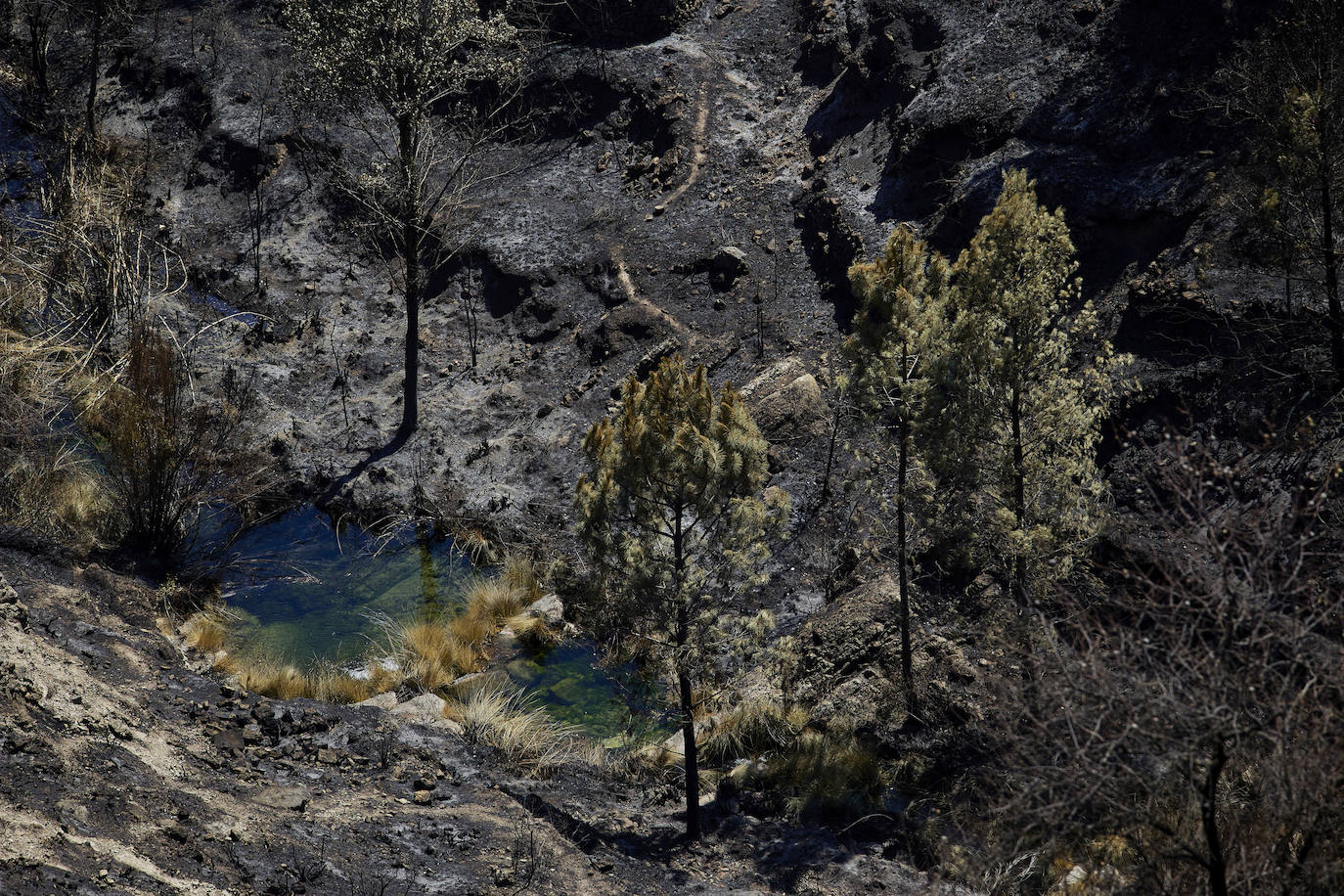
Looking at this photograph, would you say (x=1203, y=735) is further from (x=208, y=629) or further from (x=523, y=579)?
(x=208, y=629)

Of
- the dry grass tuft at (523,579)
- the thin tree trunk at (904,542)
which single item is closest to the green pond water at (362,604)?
the dry grass tuft at (523,579)

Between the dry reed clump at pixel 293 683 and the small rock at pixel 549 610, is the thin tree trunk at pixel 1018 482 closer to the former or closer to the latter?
the small rock at pixel 549 610

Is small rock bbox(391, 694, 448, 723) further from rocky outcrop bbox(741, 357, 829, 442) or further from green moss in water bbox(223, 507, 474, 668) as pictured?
rocky outcrop bbox(741, 357, 829, 442)

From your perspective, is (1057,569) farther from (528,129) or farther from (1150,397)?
(528,129)

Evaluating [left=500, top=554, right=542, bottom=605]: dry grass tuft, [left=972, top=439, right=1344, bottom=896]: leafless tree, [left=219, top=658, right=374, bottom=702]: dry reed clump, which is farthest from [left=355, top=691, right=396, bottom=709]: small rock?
[left=972, top=439, right=1344, bottom=896]: leafless tree

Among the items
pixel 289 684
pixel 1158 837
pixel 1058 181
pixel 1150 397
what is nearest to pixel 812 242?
pixel 1058 181

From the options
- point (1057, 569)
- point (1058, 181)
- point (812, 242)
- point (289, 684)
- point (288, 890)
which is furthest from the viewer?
point (812, 242)
